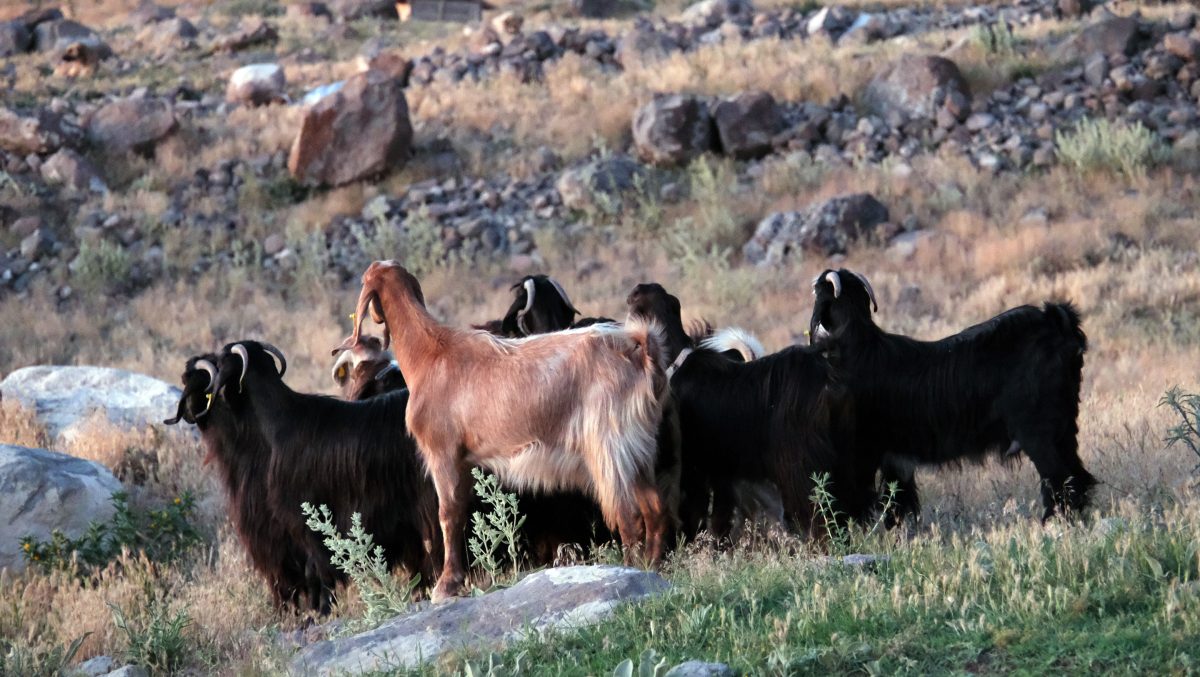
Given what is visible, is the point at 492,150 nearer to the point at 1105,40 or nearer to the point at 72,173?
the point at 72,173

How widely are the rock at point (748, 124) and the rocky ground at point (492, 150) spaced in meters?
0.03

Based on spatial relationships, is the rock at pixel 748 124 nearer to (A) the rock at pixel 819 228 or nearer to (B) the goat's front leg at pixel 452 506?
(A) the rock at pixel 819 228

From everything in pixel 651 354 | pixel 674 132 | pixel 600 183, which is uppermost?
pixel 651 354

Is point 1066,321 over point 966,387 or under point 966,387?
over

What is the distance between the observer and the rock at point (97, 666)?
7.82 m

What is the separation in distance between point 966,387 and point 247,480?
4.13 m

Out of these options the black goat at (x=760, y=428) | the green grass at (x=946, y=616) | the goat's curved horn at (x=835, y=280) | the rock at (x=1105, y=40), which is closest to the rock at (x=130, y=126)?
the rock at (x=1105, y=40)

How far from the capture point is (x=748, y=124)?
838 inches

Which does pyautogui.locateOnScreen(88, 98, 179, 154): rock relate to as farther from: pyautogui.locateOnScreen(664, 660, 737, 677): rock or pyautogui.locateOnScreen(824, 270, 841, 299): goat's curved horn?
pyautogui.locateOnScreen(664, 660, 737, 677): rock

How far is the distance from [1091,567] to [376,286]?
164 inches

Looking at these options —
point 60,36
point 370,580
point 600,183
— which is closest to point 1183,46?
point 600,183

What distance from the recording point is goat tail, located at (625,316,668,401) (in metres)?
7.66

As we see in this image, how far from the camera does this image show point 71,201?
22.1m

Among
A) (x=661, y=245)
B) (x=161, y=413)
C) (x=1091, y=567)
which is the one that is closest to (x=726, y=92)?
(x=661, y=245)
